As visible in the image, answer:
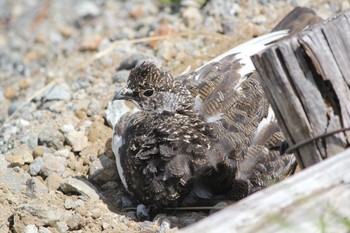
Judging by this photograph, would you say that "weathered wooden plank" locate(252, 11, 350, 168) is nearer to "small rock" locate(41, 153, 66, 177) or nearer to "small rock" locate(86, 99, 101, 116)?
"small rock" locate(41, 153, 66, 177)

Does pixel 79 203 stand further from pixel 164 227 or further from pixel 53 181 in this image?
pixel 164 227

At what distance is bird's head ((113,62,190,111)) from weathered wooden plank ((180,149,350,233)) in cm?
171

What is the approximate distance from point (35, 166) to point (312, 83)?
2266mm

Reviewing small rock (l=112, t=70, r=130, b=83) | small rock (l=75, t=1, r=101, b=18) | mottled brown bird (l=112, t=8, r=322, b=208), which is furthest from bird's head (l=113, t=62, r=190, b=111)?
small rock (l=75, t=1, r=101, b=18)

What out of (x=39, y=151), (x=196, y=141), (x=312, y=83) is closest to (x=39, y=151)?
(x=39, y=151)

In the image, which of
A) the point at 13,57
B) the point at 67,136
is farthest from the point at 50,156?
the point at 13,57

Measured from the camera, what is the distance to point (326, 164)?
3.17 meters

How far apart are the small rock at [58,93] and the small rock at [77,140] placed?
0.73 m

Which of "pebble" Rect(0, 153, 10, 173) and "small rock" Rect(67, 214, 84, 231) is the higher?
"pebble" Rect(0, 153, 10, 173)

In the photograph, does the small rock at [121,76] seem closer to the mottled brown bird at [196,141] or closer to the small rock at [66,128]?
the small rock at [66,128]

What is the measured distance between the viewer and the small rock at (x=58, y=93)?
6.04 m

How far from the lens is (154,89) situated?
4.78 meters

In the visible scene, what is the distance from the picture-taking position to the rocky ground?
4535 millimetres

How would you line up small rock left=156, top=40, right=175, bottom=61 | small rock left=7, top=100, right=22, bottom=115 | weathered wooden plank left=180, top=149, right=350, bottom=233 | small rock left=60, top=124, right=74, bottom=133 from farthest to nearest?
small rock left=7, top=100, right=22, bottom=115 → small rock left=156, top=40, right=175, bottom=61 → small rock left=60, top=124, right=74, bottom=133 → weathered wooden plank left=180, top=149, right=350, bottom=233
